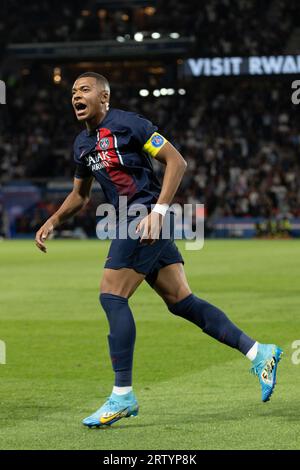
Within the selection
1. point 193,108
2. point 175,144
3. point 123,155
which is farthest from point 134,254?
point 193,108

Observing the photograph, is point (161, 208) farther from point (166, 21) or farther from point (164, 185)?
point (166, 21)

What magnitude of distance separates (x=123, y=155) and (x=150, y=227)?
63 cm

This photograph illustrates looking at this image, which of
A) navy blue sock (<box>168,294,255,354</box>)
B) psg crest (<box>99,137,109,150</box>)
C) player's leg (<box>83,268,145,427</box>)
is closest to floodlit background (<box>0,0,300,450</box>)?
navy blue sock (<box>168,294,255,354</box>)

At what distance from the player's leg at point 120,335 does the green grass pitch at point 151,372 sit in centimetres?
16

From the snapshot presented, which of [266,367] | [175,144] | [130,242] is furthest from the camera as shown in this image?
[175,144]

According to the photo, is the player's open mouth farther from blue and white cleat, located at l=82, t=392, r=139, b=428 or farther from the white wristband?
blue and white cleat, located at l=82, t=392, r=139, b=428

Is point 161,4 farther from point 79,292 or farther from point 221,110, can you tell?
point 79,292

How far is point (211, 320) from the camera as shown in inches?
290

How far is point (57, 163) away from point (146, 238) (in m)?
42.0

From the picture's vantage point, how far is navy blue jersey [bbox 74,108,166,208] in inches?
277

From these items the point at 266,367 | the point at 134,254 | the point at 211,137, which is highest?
the point at 211,137

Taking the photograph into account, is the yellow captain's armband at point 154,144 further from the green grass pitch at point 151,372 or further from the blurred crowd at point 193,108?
the blurred crowd at point 193,108

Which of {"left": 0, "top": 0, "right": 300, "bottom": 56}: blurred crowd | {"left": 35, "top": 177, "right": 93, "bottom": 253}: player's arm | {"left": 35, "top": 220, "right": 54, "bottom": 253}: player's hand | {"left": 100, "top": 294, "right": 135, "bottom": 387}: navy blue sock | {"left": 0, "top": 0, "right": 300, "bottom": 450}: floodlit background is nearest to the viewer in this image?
{"left": 100, "top": 294, "right": 135, "bottom": 387}: navy blue sock

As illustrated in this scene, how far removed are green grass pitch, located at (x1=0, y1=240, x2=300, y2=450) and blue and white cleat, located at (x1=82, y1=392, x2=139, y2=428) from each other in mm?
67
